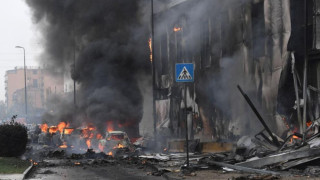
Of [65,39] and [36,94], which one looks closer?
[65,39]

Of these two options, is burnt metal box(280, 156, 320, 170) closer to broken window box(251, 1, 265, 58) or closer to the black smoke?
broken window box(251, 1, 265, 58)

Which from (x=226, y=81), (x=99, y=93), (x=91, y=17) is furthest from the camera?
(x=91, y=17)

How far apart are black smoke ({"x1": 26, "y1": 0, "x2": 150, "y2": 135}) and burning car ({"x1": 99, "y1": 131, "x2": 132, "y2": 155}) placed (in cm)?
1326

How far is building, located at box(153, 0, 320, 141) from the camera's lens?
69.1 ft

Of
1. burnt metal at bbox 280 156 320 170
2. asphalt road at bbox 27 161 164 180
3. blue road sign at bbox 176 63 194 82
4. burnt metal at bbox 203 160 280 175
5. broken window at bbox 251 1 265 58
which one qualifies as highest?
broken window at bbox 251 1 265 58

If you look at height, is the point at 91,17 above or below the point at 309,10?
above

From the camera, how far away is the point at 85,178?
45.2 ft

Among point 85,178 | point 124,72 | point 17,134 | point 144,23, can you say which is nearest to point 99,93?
point 124,72

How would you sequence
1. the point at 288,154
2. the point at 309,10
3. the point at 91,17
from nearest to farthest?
the point at 288,154, the point at 309,10, the point at 91,17

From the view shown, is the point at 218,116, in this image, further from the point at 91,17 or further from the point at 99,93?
the point at 91,17

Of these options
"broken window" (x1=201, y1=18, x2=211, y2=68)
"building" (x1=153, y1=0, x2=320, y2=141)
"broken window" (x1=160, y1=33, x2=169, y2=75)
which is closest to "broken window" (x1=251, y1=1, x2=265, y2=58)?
"building" (x1=153, y1=0, x2=320, y2=141)

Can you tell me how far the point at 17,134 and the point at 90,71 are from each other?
76.2ft

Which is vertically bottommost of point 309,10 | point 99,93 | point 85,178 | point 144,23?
point 85,178

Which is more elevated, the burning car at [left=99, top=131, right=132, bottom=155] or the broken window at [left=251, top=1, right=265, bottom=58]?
the broken window at [left=251, top=1, right=265, bottom=58]
